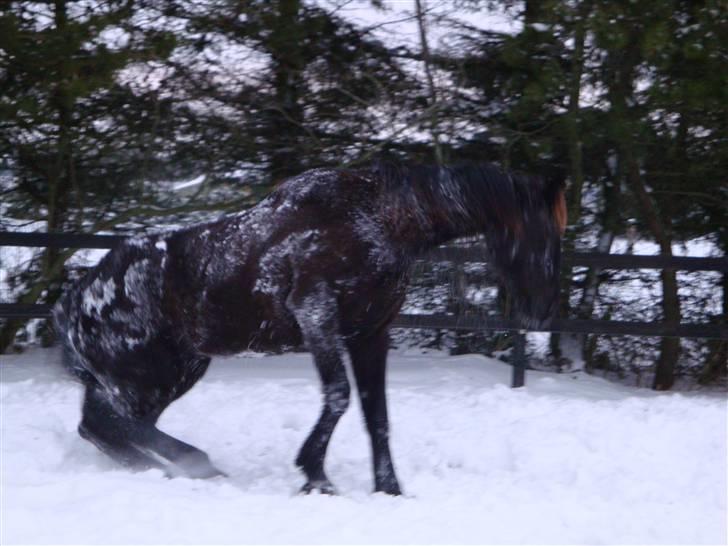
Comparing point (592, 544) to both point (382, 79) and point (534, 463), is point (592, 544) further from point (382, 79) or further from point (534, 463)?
A: point (382, 79)

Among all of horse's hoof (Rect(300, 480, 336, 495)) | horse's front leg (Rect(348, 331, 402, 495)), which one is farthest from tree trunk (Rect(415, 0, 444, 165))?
horse's hoof (Rect(300, 480, 336, 495))

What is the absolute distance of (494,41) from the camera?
8.25m

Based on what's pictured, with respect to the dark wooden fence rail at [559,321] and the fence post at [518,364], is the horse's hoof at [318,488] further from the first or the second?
the fence post at [518,364]

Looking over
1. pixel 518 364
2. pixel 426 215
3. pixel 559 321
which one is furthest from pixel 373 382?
pixel 559 321

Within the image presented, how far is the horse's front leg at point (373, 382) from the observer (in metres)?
4.61

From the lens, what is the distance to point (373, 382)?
15.2ft

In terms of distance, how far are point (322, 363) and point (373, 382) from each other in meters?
0.37

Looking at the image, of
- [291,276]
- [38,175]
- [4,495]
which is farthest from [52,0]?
[4,495]

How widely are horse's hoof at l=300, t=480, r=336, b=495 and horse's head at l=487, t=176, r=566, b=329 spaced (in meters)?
1.32

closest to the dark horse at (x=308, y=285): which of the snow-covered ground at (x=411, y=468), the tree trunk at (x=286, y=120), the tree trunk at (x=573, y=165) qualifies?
the snow-covered ground at (x=411, y=468)

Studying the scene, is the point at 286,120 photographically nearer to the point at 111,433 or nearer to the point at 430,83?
the point at 430,83

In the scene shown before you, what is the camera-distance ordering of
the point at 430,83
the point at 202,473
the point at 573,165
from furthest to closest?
the point at 430,83, the point at 573,165, the point at 202,473

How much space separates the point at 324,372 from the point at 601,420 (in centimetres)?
246

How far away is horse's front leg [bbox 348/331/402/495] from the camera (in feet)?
15.1
